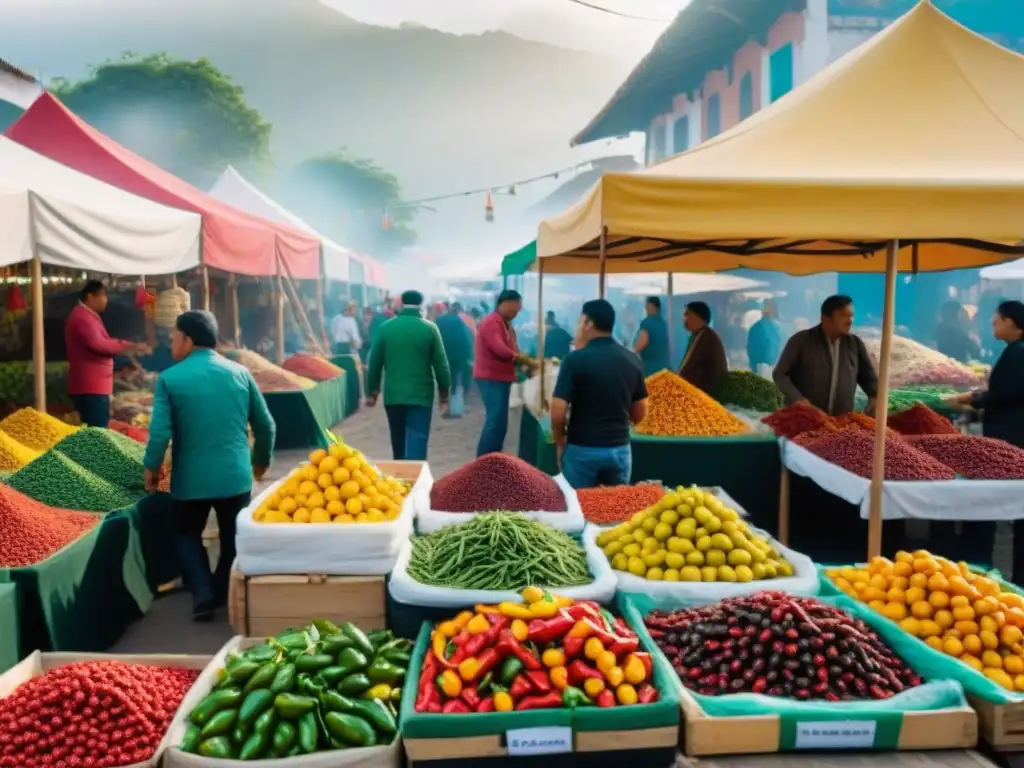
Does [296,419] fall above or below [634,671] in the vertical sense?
below

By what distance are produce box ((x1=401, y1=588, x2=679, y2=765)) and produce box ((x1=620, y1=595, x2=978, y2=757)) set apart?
0.11 metres

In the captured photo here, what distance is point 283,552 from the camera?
3.28 metres

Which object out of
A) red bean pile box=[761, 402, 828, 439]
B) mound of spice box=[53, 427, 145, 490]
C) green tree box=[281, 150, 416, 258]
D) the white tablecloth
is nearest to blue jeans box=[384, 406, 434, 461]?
mound of spice box=[53, 427, 145, 490]

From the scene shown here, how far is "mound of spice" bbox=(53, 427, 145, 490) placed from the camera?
15.5ft

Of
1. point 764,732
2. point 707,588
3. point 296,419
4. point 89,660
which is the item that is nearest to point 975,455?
point 707,588

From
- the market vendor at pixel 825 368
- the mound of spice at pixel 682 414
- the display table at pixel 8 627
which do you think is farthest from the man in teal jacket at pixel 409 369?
the display table at pixel 8 627

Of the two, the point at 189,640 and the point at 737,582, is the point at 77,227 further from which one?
the point at 737,582

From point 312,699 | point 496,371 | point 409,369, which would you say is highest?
point 409,369

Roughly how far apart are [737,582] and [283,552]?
186cm

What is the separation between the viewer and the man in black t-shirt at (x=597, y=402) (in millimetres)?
4391

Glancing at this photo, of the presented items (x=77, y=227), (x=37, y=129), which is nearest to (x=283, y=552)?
(x=77, y=227)

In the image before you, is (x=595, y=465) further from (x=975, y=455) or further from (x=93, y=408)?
(x=93, y=408)

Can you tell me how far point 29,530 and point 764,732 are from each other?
325cm

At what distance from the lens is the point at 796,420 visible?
5324mm
